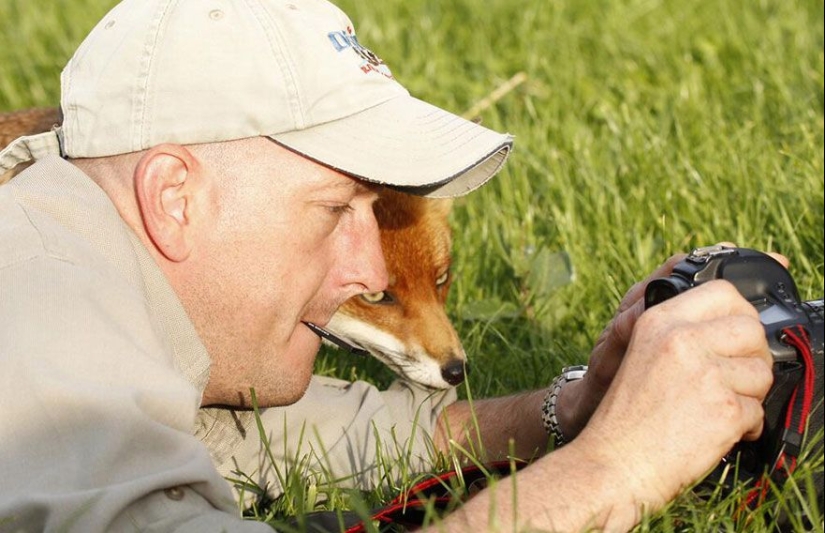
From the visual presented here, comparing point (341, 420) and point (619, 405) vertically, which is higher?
point (619, 405)

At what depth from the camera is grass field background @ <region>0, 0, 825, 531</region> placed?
372 centimetres

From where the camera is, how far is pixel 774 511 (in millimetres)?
2145

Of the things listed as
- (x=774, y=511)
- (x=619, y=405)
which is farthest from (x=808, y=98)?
(x=619, y=405)

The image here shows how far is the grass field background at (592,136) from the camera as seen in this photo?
3723mm

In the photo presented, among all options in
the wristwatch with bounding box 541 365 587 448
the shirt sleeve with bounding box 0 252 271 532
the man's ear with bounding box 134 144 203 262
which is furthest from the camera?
the wristwatch with bounding box 541 365 587 448

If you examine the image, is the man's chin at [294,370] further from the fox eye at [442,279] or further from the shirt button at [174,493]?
the fox eye at [442,279]

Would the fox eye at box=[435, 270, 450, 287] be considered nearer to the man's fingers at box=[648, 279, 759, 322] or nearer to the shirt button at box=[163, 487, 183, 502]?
the man's fingers at box=[648, 279, 759, 322]

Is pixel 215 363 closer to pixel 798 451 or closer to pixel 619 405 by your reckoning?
pixel 619 405

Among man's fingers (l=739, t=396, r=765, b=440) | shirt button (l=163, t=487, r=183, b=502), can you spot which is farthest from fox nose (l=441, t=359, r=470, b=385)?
shirt button (l=163, t=487, r=183, b=502)

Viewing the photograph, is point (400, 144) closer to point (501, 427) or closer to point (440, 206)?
point (501, 427)

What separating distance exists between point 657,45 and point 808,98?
1240 millimetres

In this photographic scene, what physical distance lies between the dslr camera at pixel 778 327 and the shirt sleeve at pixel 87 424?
0.84 metres

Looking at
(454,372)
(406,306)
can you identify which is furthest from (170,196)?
(406,306)

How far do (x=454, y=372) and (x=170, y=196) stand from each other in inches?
57.2
